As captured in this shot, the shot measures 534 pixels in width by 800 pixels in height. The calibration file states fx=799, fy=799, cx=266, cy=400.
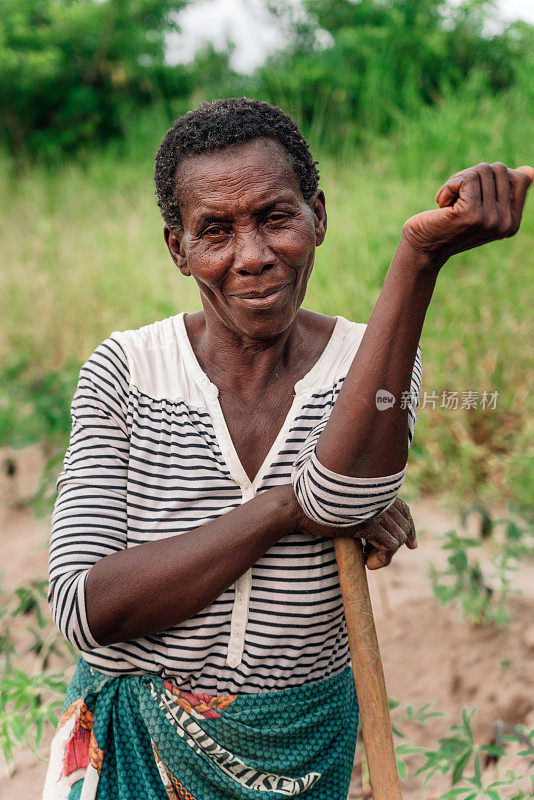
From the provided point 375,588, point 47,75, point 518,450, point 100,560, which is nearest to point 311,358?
point 100,560

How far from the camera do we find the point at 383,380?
1.24 m

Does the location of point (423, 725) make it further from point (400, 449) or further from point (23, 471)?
point (23, 471)

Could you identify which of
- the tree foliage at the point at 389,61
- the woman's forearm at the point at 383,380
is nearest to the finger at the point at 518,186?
the woman's forearm at the point at 383,380

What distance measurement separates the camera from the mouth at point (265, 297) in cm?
137

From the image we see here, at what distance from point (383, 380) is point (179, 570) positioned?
1.54 feet

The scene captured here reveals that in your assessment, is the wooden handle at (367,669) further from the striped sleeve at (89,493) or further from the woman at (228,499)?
the striped sleeve at (89,493)

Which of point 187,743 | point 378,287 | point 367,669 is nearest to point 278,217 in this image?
→ point 367,669

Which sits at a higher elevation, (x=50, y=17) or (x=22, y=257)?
(x=50, y=17)

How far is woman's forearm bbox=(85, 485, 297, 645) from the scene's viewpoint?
4.42 ft

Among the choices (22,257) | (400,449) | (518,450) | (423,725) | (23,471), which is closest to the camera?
(400,449)

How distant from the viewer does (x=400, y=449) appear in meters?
1.29

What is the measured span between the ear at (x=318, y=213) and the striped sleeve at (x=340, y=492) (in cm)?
35

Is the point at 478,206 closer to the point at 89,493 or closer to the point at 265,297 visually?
the point at 265,297

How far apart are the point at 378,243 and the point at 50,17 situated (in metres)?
7.48
